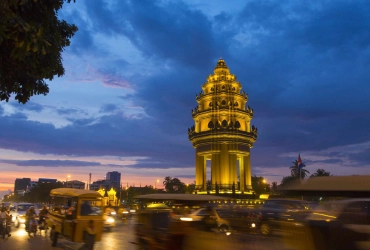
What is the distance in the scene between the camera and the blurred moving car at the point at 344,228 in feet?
25.2

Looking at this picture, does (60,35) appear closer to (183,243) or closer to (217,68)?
(183,243)

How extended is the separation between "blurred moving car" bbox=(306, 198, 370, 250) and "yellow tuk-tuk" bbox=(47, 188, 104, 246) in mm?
9174

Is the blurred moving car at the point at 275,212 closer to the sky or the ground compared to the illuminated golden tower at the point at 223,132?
closer to the ground

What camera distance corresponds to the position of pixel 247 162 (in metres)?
59.2

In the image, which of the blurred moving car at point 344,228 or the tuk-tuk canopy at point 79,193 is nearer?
the blurred moving car at point 344,228

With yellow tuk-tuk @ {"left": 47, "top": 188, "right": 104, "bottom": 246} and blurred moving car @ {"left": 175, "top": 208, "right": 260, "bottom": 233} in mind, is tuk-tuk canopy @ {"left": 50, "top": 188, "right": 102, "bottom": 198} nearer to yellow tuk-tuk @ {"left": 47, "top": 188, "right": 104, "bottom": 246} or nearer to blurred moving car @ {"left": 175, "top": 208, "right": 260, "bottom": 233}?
yellow tuk-tuk @ {"left": 47, "top": 188, "right": 104, "bottom": 246}

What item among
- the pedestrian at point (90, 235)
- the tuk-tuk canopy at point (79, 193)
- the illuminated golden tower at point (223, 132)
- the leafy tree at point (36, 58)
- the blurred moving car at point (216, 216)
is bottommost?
the pedestrian at point (90, 235)

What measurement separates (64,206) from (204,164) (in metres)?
45.2

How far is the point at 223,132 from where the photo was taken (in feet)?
186

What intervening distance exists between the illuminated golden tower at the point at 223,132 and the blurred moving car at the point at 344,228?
154 ft

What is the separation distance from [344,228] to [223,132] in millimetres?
48784

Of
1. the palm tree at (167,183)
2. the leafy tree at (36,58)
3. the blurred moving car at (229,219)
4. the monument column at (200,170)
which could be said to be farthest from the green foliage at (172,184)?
the leafy tree at (36,58)

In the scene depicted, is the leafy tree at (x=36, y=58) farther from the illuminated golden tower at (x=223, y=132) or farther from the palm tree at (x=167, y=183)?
the palm tree at (x=167, y=183)

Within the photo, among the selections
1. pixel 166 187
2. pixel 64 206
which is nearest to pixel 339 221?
pixel 64 206
